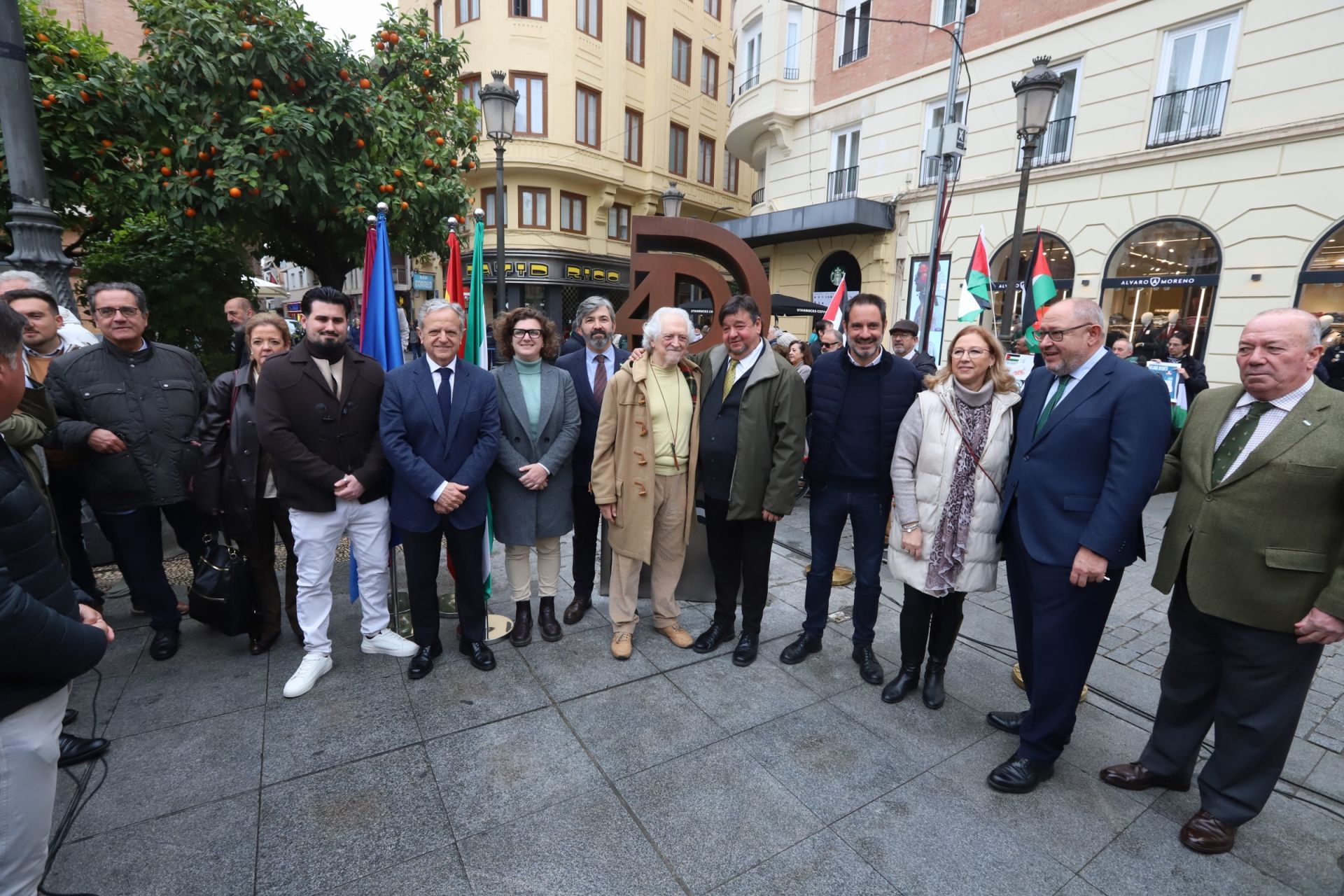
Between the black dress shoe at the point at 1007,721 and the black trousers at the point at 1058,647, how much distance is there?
333mm

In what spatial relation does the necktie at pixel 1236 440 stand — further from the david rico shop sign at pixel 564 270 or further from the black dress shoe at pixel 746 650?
the david rico shop sign at pixel 564 270

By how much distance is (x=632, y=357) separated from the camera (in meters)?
3.82

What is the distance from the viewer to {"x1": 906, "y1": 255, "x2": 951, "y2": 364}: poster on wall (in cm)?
1346

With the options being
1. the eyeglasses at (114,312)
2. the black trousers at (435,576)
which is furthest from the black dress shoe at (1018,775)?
the eyeglasses at (114,312)

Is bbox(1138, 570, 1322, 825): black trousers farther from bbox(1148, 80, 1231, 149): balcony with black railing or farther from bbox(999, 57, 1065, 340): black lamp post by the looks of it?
bbox(1148, 80, 1231, 149): balcony with black railing

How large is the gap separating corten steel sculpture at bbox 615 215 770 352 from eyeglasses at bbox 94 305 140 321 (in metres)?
3.02

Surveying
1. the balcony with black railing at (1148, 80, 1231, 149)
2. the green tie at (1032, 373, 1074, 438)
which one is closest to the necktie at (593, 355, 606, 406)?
the green tie at (1032, 373, 1074, 438)

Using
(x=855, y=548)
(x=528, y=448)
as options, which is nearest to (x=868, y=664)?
(x=855, y=548)

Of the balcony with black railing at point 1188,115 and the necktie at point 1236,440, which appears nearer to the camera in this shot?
the necktie at point 1236,440

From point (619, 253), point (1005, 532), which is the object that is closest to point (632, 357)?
point (1005, 532)

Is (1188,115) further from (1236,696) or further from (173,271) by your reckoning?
(173,271)

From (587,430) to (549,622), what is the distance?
51.3 inches

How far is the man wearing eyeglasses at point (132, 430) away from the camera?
3.35 meters

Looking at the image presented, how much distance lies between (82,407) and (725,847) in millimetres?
4040
